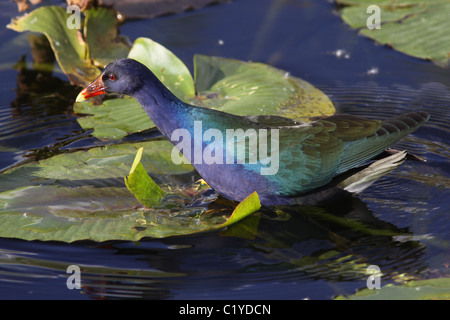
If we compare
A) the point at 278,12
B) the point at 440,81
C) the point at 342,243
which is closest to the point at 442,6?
the point at 440,81

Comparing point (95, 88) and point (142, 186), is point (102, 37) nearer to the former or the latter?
point (95, 88)

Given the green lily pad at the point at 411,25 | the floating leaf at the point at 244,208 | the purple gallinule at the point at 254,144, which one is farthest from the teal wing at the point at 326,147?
the green lily pad at the point at 411,25

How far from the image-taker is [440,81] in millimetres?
4273

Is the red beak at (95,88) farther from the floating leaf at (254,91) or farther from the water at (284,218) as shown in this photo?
the floating leaf at (254,91)

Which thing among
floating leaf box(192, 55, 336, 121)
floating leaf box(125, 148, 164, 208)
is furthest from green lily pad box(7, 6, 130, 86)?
floating leaf box(125, 148, 164, 208)

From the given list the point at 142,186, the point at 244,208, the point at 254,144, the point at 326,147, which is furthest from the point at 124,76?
the point at 326,147

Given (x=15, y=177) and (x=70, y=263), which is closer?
(x=70, y=263)

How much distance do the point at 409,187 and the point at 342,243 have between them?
0.64m

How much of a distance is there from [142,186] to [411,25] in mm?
2788

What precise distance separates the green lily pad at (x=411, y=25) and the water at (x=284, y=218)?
14cm

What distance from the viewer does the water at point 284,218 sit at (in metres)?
2.49

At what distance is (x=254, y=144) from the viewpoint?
2877 millimetres
